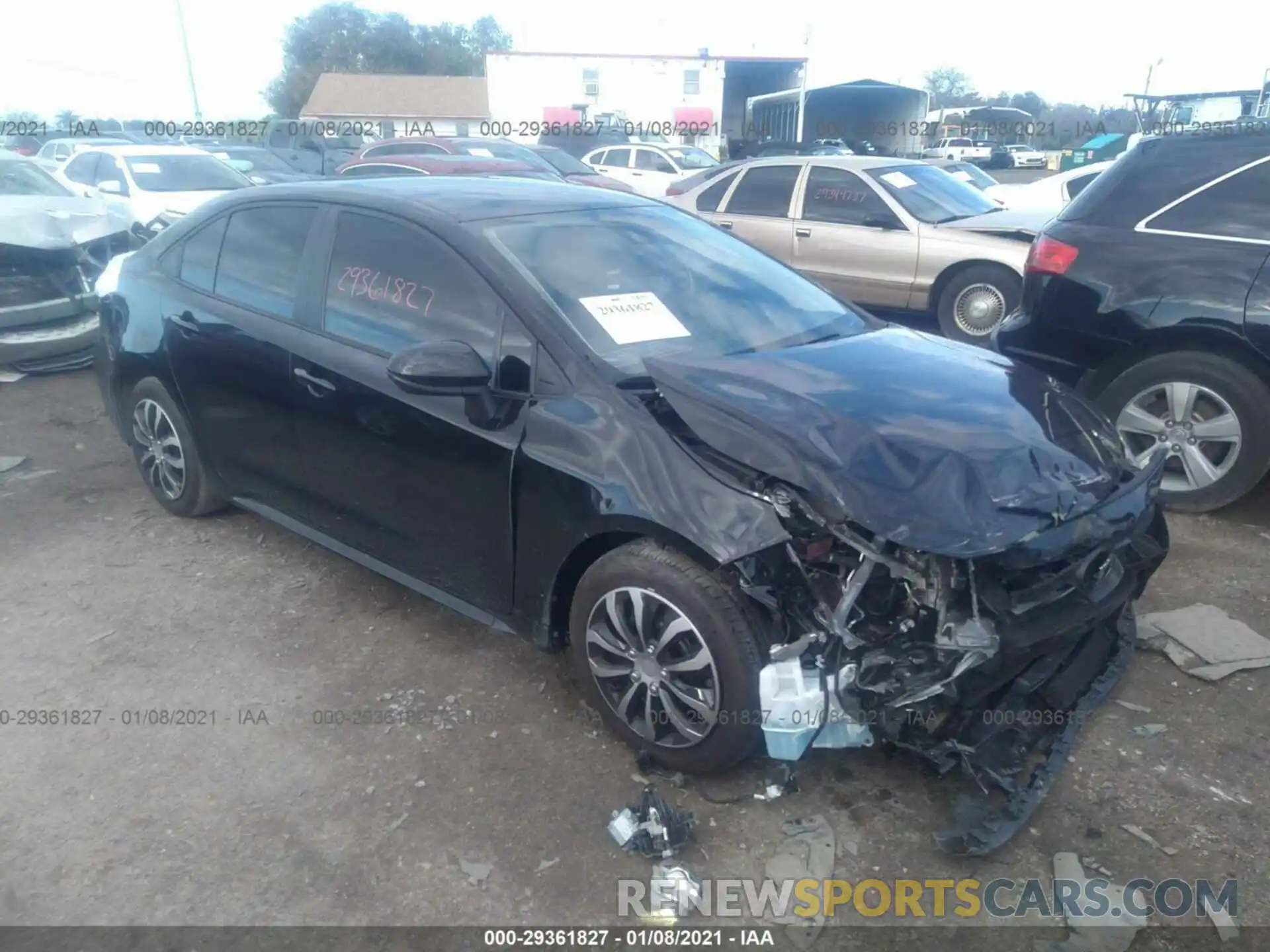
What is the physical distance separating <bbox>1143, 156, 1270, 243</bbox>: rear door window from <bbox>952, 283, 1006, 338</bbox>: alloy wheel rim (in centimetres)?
329

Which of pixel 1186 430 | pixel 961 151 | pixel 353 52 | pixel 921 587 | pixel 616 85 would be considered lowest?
pixel 961 151

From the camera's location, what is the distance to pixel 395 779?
9.75 feet

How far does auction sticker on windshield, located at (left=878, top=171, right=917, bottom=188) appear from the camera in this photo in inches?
337

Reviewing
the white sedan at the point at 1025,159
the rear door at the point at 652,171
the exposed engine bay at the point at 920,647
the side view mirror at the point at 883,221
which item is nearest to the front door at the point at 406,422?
the exposed engine bay at the point at 920,647

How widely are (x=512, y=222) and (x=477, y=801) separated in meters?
1.98

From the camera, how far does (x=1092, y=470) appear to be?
9.43 feet

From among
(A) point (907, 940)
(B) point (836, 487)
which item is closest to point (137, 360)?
(B) point (836, 487)

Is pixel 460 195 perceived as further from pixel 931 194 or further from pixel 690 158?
pixel 690 158

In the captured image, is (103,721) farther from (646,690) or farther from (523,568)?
(646,690)

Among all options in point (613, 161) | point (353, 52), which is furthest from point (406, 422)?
point (353, 52)

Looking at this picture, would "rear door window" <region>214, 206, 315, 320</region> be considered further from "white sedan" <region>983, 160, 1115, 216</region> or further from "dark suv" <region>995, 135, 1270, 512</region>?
"white sedan" <region>983, 160, 1115, 216</region>

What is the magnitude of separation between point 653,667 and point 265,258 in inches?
95.5

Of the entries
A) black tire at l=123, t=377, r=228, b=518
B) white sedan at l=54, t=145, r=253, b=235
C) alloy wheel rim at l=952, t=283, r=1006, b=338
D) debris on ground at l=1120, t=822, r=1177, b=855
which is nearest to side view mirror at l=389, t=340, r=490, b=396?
black tire at l=123, t=377, r=228, b=518

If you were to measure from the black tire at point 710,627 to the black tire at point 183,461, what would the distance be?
246 centimetres
